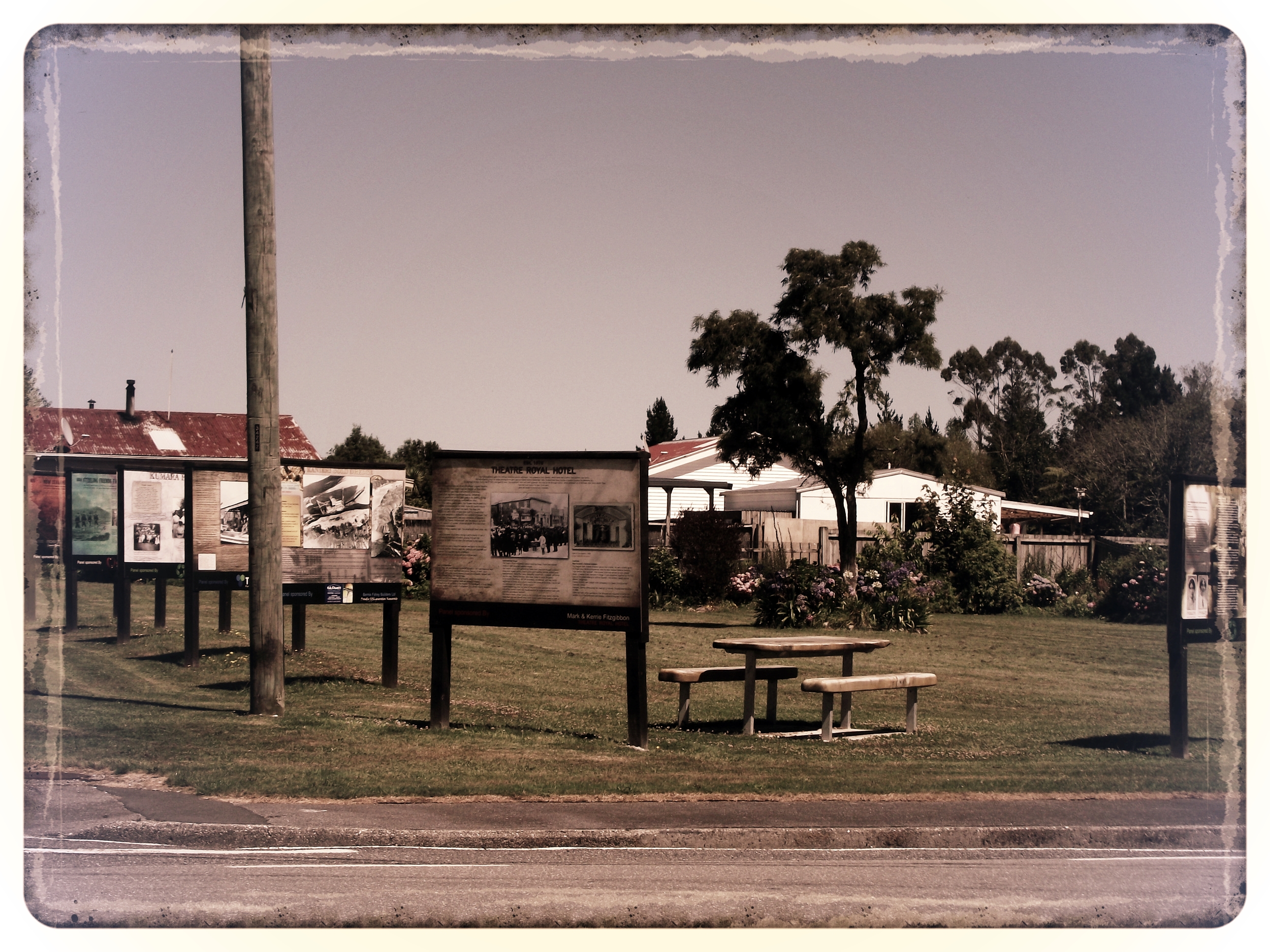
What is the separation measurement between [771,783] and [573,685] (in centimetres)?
674

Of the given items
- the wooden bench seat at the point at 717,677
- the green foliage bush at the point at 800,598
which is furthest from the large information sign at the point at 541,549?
the green foliage bush at the point at 800,598

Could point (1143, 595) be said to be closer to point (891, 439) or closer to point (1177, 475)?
point (1177, 475)

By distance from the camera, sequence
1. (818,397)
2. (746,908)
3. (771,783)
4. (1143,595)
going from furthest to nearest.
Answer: (818,397)
(1143,595)
(771,783)
(746,908)

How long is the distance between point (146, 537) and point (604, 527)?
9.62 metres

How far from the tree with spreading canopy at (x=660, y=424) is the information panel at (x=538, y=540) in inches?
3417

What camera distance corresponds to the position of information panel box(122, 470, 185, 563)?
60.2 ft

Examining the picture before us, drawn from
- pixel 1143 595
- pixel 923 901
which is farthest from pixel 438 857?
pixel 1143 595

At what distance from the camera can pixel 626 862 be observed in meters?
7.63

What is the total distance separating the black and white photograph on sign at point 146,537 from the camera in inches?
723

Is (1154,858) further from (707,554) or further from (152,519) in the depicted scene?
(707,554)

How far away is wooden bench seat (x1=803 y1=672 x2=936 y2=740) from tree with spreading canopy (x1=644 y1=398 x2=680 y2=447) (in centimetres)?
8610

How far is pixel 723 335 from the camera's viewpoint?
35688 millimetres

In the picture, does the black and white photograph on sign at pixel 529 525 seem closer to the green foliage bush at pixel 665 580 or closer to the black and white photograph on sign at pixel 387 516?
the black and white photograph on sign at pixel 387 516

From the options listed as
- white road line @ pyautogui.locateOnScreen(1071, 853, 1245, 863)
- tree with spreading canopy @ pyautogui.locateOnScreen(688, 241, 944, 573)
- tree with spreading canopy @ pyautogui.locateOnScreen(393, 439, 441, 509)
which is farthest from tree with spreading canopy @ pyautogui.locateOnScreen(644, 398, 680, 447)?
white road line @ pyautogui.locateOnScreen(1071, 853, 1245, 863)
